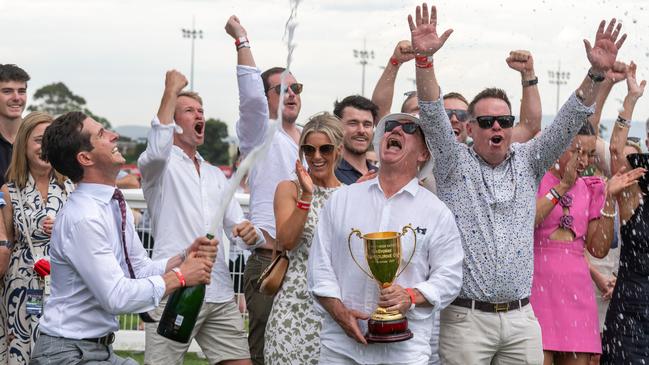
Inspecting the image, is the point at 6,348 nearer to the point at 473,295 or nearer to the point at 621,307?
the point at 473,295

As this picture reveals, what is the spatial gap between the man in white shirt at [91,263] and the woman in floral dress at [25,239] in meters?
1.73

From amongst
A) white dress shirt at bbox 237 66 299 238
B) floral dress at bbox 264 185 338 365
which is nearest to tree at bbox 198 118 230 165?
white dress shirt at bbox 237 66 299 238

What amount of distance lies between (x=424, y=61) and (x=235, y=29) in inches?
69.1

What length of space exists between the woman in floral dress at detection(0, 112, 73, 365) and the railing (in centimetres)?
232

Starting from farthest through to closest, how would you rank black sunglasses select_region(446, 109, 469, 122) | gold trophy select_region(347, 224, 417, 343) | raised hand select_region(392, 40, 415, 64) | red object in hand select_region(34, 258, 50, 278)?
raised hand select_region(392, 40, 415, 64)
black sunglasses select_region(446, 109, 469, 122)
red object in hand select_region(34, 258, 50, 278)
gold trophy select_region(347, 224, 417, 343)

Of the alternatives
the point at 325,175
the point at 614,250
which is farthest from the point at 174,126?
the point at 614,250

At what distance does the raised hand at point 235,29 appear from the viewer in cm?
767

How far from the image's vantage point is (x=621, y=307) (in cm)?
748

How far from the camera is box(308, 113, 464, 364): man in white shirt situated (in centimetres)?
599

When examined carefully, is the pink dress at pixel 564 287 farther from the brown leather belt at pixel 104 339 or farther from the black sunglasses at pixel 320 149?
the brown leather belt at pixel 104 339

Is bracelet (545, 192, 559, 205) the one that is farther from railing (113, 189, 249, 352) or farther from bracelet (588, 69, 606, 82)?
railing (113, 189, 249, 352)

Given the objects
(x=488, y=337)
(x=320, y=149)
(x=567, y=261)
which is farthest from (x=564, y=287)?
(x=320, y=149)

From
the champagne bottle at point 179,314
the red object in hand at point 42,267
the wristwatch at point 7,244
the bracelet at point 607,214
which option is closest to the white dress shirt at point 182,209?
the red object in hand at point 42,267

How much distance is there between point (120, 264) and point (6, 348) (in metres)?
2.14
